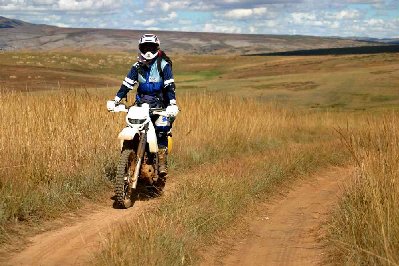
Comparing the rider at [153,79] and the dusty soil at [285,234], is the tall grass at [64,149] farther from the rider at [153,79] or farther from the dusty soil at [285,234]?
the dusty soil at [285,234]

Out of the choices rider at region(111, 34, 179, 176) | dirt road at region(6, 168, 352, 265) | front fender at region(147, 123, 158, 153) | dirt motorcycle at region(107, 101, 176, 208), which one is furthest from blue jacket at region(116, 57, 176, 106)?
dirt road at region(6, 168, 352, 265)

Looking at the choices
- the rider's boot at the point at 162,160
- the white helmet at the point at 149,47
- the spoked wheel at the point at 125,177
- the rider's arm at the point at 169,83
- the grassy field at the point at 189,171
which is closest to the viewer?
the grassy field at the point at 189,171

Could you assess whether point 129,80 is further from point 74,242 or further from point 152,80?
point 74,242

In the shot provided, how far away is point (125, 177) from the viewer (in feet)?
25.2

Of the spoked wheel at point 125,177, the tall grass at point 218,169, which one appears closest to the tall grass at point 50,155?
the spoked wheel at point 125,177

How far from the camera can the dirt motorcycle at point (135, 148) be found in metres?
7.62

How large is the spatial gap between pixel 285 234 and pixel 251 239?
557 mm

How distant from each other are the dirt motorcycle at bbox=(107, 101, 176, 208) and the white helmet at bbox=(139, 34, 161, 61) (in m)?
0.74

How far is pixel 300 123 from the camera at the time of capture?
2000 centimetres

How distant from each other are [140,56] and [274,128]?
31.0 feet

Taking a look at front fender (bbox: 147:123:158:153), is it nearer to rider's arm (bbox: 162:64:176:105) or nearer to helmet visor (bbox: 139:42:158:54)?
rider's arm (bbox: 162:64:176:105)

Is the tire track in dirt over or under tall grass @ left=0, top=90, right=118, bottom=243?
under

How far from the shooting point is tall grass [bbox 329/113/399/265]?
507 cm

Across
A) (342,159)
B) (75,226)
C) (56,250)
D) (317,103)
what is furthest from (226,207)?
(317,103)
